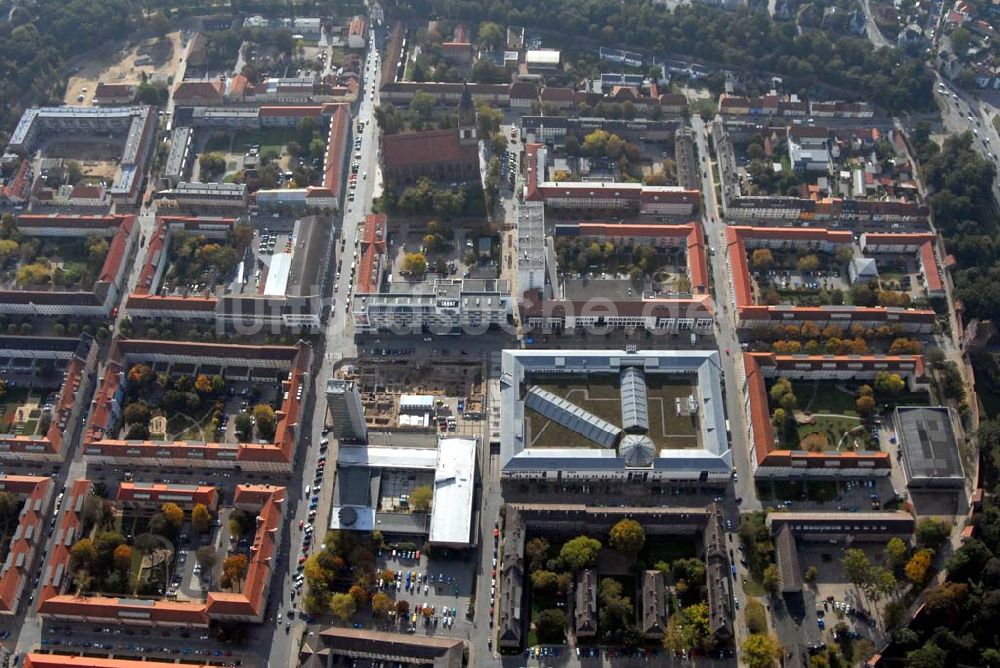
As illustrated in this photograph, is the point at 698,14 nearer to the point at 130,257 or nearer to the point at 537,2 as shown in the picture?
the point at 537,2

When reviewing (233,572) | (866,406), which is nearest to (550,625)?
(233,572)

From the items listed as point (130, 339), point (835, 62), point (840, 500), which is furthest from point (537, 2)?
point (840, 500)

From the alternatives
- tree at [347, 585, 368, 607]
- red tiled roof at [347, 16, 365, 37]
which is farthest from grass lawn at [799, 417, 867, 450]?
red tiled roof at [347, 16, 365, 37]

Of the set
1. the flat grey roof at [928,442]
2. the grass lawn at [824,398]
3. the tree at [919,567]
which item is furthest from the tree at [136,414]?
the flat grey roof at [928,442]

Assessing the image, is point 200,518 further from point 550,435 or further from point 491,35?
point 491,35

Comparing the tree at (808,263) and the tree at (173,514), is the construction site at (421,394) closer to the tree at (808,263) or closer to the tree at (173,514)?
the tree at (173,514)
